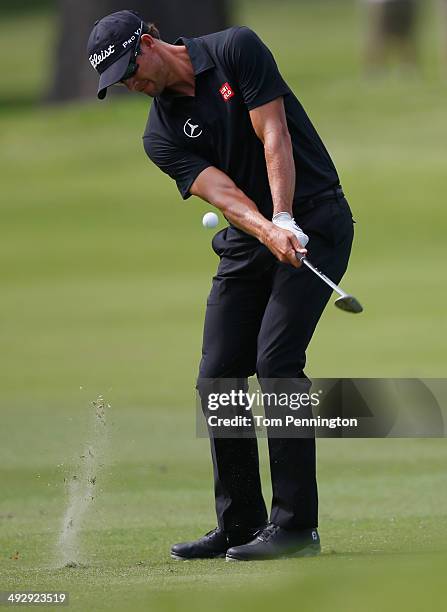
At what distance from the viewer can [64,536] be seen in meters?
6.86

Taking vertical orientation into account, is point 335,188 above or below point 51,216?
above

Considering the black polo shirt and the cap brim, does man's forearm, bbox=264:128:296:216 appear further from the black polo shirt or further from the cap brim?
the cap brim

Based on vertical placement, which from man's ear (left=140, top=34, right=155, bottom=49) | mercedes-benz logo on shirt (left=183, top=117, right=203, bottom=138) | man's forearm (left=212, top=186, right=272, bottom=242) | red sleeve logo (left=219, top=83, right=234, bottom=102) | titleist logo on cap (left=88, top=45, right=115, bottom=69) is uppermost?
man's ear (left=140, top=34, right=155, bottom=49)

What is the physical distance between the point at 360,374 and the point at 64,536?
5.73m

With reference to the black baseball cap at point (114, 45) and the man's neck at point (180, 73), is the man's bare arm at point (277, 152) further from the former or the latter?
the black baseball cap at point (114, 45)

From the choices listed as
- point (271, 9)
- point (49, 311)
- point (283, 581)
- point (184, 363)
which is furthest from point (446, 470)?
point (271, 9)

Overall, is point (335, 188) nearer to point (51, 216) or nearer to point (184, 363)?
point (184, 363)

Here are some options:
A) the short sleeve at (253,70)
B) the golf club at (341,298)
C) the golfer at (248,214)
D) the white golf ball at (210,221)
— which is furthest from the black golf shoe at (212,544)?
the short sleeve at (253,70)

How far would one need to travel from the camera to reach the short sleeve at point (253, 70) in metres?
6.20

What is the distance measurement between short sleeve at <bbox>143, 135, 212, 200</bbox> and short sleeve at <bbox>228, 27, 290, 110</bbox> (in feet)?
1.16

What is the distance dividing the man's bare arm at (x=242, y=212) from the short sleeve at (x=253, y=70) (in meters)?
0.33

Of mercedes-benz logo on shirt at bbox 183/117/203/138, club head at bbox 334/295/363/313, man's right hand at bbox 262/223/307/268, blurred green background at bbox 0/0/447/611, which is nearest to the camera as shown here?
blurred green background at bbox 0/0/447/611

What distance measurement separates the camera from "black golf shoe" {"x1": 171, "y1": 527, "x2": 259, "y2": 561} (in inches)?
251

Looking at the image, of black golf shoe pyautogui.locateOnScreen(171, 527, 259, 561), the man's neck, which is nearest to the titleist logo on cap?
the man's neck
